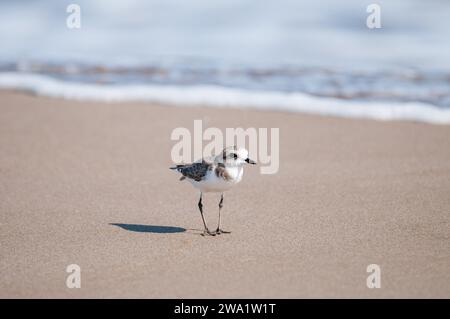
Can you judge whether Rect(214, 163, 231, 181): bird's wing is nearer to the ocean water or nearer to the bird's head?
the bird's head

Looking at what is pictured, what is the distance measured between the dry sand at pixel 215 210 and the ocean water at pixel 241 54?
0.83 metres

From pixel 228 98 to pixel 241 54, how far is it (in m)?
3.63

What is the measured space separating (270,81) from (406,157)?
413 cm

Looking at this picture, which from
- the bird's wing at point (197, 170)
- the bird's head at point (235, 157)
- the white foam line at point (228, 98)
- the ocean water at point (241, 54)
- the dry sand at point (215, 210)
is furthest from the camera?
the ocean water at point (241, 54)

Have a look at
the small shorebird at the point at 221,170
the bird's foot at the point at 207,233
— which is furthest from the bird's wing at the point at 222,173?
the bird's foot at the point at 207,233

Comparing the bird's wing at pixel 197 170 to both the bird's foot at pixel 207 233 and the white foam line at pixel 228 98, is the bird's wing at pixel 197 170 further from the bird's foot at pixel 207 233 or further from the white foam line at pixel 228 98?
the white foam line at pixel 228 98

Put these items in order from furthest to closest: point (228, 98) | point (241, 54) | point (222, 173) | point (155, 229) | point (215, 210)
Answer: point (241, 54), point (228, 98), point (215, 210), point (155, 229), point (222, 173)

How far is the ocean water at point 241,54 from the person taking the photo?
10117 millimetres

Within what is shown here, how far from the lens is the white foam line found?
920cm

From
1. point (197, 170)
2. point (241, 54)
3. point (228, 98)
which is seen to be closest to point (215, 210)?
point (197, 170)

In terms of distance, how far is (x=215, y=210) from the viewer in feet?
20.9

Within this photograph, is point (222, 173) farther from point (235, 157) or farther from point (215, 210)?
point (215, 210)

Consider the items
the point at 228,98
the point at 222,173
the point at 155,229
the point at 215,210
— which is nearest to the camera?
the point at 222,173
